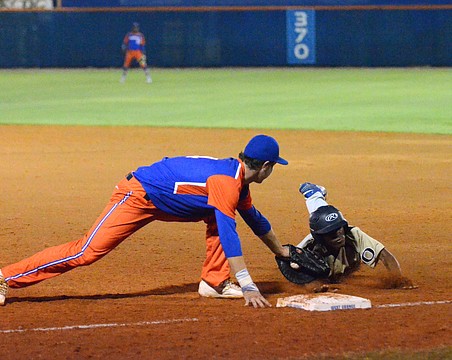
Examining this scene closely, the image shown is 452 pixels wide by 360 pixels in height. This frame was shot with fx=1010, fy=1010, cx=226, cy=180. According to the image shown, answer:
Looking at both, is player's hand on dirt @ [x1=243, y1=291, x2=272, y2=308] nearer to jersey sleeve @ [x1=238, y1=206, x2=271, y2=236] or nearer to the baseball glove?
jersey sleeve @ [x1=238, y1=206, x2=271, y2=236]

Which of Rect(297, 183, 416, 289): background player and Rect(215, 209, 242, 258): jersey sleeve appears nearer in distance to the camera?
Rect(215, 209, 242, 258): jersey sleeve

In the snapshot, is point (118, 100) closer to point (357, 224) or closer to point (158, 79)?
point (158, 79)

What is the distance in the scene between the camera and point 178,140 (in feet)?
57.0

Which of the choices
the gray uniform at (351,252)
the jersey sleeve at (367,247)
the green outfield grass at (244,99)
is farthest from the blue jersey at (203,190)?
the green outfield grass at (244,99)

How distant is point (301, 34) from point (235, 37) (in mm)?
2570

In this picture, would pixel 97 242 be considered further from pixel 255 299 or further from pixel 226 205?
pixel 255 299

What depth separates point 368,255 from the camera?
7.59 meters

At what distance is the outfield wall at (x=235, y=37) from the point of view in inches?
1411

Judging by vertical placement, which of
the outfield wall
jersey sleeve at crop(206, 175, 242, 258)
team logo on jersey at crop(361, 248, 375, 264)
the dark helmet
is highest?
the outfield wall

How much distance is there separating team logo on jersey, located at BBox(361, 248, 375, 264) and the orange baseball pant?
1.60 m

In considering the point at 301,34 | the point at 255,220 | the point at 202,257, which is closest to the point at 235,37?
the point at 301,34

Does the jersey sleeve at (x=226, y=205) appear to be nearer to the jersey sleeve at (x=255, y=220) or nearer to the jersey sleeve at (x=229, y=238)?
the jersey sleeve at (x=229, y=238)

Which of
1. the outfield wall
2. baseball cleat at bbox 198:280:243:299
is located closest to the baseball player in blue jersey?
baseball cleat at bbox 198:280:243:299

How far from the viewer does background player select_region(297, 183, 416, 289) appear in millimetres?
7438
